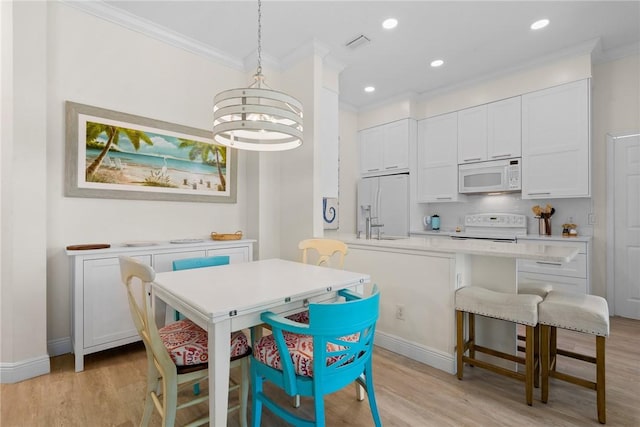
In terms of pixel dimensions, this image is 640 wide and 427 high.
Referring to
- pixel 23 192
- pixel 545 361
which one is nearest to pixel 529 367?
pixel 545 361

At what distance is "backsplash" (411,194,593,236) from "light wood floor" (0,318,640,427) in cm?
181

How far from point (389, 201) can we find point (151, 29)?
146 inches

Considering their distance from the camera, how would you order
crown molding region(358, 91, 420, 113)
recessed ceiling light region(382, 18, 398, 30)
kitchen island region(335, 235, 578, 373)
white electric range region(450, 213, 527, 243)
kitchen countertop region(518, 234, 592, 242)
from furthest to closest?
crown molding region(358, 91, 420, 113) < white electric range region(450, 213, 527, 243) < kitchen countertop region(518, 234, 592, 242) < recessed ceiling light region(382, 18, 398, 30) < kitchen island region(335, 235, 578, 373)

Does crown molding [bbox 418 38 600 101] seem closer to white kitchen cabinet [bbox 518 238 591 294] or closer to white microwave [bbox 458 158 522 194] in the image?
white microwave [bbox 458 158 522 194]

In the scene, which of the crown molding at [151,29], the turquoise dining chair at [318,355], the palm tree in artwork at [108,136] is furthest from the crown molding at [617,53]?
the palm tree in artwork at [108,136]

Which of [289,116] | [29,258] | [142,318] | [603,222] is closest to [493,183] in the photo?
[603,222]

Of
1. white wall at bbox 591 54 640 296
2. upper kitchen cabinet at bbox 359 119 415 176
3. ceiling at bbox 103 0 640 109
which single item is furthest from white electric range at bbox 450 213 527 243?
ceiling at bbox 103 0 640 109

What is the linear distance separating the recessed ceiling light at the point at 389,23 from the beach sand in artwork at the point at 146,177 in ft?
7.64

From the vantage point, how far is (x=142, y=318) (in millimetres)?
1453

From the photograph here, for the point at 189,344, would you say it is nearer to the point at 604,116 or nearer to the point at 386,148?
the point at 386,148

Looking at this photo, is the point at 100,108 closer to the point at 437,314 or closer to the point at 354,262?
the point at 354,262

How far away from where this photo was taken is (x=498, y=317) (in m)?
2.00

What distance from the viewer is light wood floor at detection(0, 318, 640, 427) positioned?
1.74m

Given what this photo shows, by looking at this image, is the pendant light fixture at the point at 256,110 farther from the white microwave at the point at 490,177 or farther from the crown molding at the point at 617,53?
the crown molding at the point at 617,53
